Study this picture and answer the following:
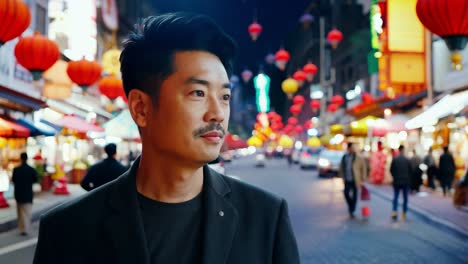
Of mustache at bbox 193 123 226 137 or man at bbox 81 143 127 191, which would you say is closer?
mustache at bbox 193 123 226 137

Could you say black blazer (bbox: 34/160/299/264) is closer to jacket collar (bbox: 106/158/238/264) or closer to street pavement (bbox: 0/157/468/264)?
jacket collar (bbox: 106/158/238/264)

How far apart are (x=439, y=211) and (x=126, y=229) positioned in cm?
1409

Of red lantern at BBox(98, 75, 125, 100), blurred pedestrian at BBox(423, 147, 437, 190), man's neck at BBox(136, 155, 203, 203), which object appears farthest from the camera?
blurred pedestrian at BBox(423, 147, 437, 190)

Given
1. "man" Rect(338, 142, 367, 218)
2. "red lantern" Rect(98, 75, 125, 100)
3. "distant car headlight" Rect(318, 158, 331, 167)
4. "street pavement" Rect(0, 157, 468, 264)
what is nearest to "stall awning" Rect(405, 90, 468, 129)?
"street pavement" Rect(0, 157, 468, 264)

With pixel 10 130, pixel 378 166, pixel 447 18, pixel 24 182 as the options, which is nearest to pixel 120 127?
pixel 10 130

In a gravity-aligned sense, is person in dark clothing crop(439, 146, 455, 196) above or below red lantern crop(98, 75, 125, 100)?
below

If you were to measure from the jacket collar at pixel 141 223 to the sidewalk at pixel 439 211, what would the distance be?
990 cm

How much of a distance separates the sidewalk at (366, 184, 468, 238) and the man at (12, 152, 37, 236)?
861 centimetres

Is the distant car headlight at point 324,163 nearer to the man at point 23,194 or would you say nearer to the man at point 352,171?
the man at point 352,171

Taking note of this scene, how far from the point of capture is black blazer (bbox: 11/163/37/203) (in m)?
11.2

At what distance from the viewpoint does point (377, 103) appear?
3562cm

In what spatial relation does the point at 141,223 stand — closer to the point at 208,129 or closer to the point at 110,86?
the point at 208,129

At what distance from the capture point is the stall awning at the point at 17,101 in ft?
61.0

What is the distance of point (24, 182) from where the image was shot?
11344 millimetres
